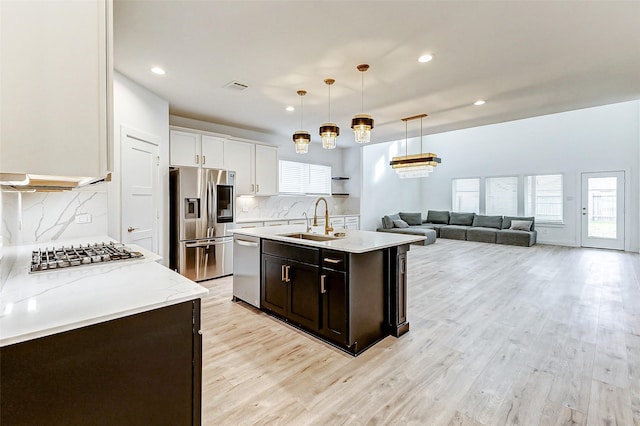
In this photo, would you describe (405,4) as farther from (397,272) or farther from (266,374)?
(266,374)

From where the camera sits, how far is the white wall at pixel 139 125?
327cm

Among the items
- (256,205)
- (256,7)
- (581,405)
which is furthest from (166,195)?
(581,405)

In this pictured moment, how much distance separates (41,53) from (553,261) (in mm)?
7812

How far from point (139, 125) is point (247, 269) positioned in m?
2.22

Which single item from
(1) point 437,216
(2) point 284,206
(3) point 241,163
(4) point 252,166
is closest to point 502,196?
(1) point 437,216

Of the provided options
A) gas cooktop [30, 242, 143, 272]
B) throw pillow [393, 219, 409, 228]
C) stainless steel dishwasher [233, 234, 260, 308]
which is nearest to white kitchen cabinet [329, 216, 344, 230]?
throw pillow [393, 219, 409, 228]

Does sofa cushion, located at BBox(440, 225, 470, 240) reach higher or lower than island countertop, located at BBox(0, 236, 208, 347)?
lower

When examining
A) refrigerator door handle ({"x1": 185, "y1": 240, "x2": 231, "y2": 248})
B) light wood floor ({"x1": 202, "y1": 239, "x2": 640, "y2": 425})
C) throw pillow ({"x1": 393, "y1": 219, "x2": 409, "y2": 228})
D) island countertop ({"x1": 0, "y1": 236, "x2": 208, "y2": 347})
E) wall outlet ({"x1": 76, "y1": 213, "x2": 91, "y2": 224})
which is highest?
wall outlet ({"x1": 76, "y1": 213, "x2": 91, "y2": 224})

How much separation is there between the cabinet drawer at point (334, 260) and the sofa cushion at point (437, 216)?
857 cm

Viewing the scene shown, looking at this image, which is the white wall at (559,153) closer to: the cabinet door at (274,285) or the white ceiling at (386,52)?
the white ceiling at (386,52)

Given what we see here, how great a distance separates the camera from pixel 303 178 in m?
7.32

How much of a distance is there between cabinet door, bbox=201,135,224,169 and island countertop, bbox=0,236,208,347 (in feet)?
11.4

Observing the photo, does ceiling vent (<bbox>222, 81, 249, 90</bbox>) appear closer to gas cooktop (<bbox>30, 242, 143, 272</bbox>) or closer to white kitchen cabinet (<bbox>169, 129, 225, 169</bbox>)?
white kitchen cabinet (<bbox>169, 129, 225, 169</bbox>)

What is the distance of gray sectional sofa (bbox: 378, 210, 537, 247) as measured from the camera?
8180mm
